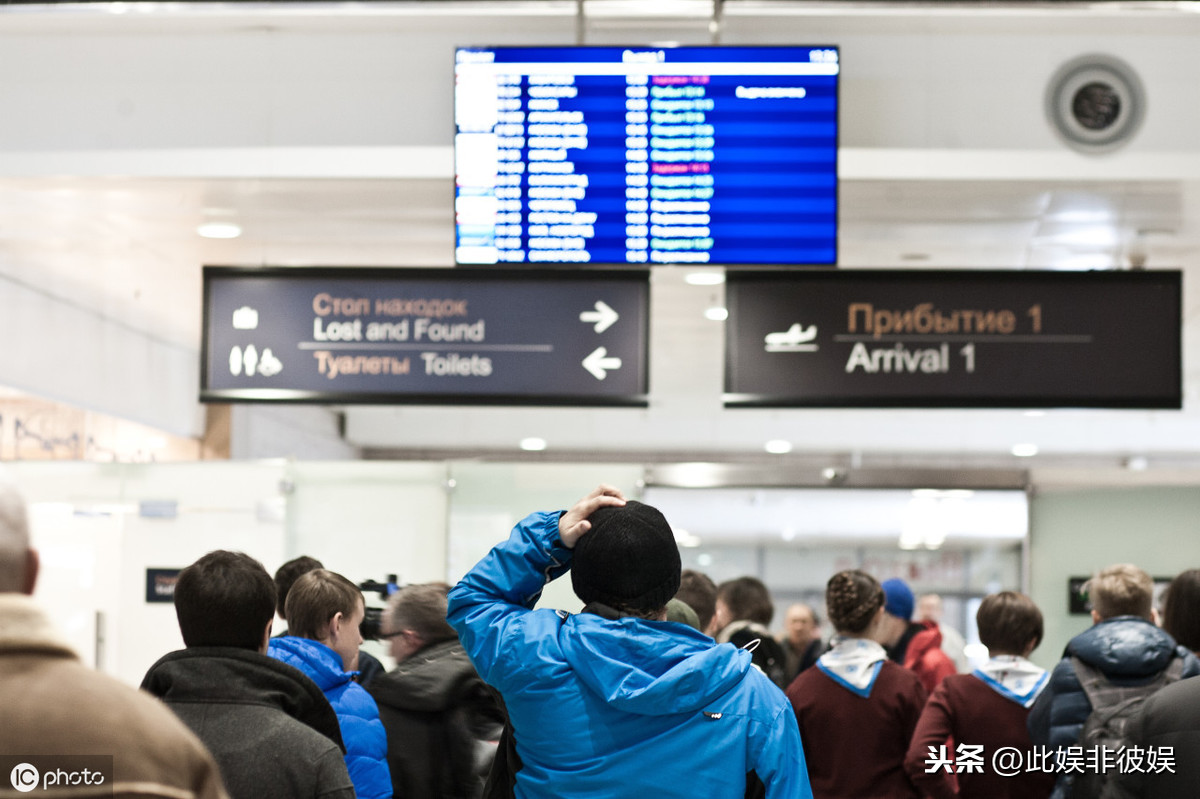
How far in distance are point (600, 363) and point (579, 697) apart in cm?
288

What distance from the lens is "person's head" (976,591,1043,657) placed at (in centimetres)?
397

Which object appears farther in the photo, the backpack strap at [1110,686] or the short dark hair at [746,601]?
the short dark hair at [746,601]

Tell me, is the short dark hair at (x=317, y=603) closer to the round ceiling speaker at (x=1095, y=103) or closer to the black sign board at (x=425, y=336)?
the black sign board at (x=425, y=336)

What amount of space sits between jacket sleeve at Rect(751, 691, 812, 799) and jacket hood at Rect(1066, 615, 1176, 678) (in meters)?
1.63

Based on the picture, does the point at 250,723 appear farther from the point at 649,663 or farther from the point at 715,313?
the point at 715,313

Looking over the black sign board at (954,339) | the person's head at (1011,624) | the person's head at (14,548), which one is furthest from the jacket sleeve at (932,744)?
the person's head at (14,548)

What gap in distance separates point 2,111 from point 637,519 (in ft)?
13.3

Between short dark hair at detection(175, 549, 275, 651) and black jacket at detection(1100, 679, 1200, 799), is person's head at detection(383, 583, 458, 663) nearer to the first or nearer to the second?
short dark hair at detection(175, 549, 275, 651)

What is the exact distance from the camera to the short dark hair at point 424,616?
3115mm

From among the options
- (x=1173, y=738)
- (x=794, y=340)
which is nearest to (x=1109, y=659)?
(x=1173, y=738)

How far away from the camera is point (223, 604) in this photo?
2340 millimetres

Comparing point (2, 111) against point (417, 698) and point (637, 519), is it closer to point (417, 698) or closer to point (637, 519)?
point (417, 698)

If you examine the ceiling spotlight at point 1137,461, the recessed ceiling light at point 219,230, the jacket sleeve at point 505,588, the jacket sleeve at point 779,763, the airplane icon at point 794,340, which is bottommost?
the jacket sleeve at point 779,763

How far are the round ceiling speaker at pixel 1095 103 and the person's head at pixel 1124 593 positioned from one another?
1.95 m
